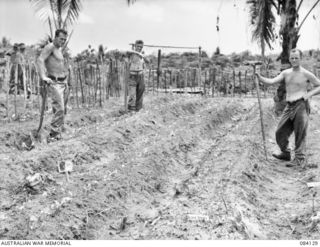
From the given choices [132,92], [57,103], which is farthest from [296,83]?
[132,92]

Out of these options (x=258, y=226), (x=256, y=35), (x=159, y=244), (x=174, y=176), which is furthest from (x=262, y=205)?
(x=256, y=35)

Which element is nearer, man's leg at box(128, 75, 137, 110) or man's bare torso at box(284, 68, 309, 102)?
man's bare torso at box(284, 68, 309, 102)

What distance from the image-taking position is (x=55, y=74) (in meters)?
6.43

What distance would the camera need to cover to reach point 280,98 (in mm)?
9992

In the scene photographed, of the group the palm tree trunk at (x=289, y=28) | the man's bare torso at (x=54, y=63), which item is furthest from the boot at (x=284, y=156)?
the palm tree trunk at (x=289, y=28)

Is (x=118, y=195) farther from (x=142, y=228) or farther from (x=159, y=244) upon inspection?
(x=159, y=244)

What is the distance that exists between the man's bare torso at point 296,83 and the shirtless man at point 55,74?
2.93m

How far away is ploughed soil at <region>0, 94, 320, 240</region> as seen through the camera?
3.64 meters

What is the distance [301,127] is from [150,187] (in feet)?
7.37

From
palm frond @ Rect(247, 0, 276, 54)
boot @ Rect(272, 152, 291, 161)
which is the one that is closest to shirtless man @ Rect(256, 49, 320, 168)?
boot @ Rect(272, 152, 291, 161)

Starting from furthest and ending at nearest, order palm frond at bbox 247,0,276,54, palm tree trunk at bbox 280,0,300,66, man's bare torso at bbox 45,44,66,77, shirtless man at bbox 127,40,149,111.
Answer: palm frond at bbox 247,0,276,54, palm tree trunk at bbox 280,0,300,66, shirtless man at bbox 127,40,149,111, man's bare torso at bbox 45,44,66,77

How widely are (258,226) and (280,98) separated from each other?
6.51 meters

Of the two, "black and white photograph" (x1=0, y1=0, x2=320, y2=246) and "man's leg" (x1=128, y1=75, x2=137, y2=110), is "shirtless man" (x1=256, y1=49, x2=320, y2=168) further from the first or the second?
"man's leg" (x1=128, y1=75, x2=137, y2=110)

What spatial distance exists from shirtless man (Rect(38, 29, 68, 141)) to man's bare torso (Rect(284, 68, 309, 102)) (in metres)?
2.93
